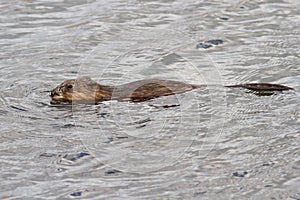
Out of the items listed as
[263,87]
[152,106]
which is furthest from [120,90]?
[263,87]

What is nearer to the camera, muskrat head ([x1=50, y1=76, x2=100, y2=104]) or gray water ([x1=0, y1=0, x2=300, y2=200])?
gray water ([x1=0, y1=0, x2=300, y2=200])

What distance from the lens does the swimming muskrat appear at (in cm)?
848

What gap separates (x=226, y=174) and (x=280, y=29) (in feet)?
16.2

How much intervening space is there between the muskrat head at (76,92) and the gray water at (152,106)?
0.16 m

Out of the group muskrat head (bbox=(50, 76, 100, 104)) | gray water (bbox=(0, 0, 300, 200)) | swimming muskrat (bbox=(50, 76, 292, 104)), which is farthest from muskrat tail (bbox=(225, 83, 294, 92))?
muskrat head (bbox=(50, 76, 100, 104))

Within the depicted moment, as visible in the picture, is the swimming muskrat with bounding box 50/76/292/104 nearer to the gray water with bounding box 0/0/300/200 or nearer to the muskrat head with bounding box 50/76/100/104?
the muskrat head with bounding box 50/76/100/104

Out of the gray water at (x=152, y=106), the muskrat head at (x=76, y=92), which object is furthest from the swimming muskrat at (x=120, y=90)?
the gray water at (x=152, y=106)

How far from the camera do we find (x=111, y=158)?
22.7 ft

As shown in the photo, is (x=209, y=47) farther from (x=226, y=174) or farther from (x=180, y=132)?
(x=226, y=174)

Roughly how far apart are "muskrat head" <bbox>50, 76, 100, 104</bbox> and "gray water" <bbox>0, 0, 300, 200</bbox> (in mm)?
165

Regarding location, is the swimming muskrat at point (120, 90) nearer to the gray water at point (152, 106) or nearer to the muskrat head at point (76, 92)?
the muskrat head at point (76, 92)

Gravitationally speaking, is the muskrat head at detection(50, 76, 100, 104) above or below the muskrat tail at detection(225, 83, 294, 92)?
above

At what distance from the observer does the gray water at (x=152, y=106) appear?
6402mm

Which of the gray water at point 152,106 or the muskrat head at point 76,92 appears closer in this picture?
the gray water at point 152,106
